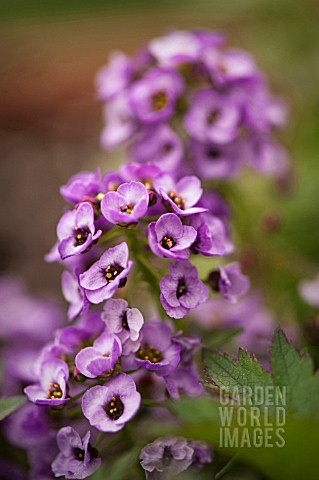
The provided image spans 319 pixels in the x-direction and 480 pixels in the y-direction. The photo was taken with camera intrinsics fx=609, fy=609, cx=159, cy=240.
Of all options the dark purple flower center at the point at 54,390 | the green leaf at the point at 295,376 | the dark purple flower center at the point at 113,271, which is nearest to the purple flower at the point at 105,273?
the dark purple flower center at the point at 113,271

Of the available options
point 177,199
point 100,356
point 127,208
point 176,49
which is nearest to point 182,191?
point 177,199

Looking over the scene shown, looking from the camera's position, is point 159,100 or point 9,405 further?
point 159,100

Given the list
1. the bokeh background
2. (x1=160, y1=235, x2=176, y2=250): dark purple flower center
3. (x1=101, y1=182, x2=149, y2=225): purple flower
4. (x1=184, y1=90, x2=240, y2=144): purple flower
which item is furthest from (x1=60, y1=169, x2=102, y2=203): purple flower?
the bokeh background

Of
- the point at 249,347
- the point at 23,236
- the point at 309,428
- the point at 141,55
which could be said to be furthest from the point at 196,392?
the point at 23,236

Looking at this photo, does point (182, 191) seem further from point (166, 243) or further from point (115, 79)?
point (115, 79)

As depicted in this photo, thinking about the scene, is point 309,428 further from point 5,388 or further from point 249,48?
point 249,48

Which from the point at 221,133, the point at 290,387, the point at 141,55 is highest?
the point at 141,55
